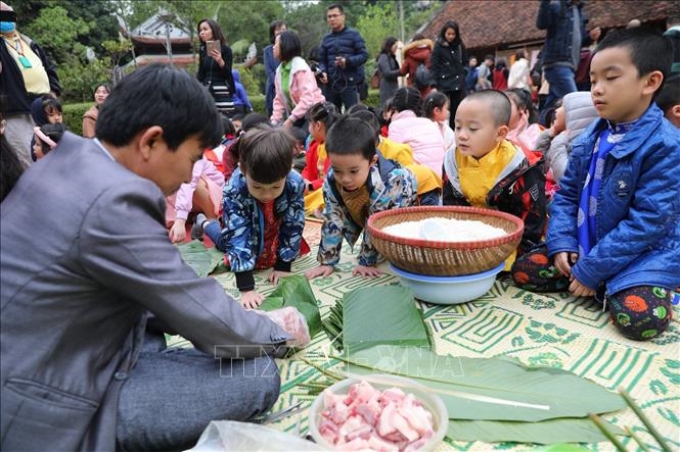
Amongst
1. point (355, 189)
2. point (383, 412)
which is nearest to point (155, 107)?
point (383, 412)

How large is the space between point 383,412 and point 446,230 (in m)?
0.97

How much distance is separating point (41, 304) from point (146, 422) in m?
0.39

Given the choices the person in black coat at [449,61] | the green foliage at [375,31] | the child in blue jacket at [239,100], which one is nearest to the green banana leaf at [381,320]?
the child in blue jacket at [239,100]

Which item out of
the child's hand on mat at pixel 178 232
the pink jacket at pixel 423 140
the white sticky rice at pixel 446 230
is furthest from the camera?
the pink jacket at pixel 423 140

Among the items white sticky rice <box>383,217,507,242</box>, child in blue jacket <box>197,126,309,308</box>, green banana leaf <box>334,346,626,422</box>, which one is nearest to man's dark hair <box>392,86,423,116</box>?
child in blue jacket <box>197,126,309,308</box>

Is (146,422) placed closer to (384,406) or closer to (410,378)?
(384,406)

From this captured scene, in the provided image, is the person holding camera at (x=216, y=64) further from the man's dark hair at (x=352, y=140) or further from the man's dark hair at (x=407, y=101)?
the man's dark hair at (x=352, y=140)

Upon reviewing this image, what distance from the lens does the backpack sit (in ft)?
20.0

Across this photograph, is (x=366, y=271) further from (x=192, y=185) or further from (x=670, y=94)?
(x=670, y=94)

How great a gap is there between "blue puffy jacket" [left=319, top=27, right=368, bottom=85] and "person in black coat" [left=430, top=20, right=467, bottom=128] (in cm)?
114

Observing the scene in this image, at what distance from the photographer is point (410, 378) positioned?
1.42 meters

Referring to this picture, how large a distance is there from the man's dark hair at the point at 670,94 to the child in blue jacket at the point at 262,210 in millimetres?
1894

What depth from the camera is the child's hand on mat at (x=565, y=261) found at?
6.77 feet

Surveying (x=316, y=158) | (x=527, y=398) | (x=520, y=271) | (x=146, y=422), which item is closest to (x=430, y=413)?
(x=527, y=398)
